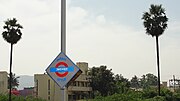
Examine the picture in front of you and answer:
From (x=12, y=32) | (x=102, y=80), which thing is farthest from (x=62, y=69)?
(x=102, y=80)

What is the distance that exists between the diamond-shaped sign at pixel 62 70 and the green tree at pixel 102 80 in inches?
2222

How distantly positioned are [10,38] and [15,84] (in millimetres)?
62644

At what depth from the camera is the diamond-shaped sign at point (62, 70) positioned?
Result: 8547 mm

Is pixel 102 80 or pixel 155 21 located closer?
pixel 155 21

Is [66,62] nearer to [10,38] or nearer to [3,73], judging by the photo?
[10,38]

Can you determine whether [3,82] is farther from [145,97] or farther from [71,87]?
[145,97]

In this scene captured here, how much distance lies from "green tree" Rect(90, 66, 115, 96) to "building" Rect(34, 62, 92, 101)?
138cm

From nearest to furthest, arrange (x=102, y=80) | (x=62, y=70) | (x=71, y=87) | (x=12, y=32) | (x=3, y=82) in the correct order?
1. (x=62, y=70)
2. (x=12, y=32)
3. (x=3, y=82)
4. (x=71, y=87)
5. (x=102, y=80)

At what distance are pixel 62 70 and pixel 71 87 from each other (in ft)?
181

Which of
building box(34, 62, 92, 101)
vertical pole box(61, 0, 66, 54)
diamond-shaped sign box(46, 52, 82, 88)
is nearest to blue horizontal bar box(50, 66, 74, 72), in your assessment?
diamond-shaped sign box(46, 52, 82, 88)

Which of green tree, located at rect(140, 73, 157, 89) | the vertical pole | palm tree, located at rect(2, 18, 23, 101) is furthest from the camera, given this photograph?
green tree, located at rect(140, 73, 157, 89)

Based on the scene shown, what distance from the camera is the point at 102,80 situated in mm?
65812

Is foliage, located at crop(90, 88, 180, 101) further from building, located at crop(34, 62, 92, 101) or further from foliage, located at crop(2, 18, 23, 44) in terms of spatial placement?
building, located at crop(34, 62, 92, 101)

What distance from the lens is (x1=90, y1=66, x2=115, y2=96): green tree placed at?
6562 centimetres
